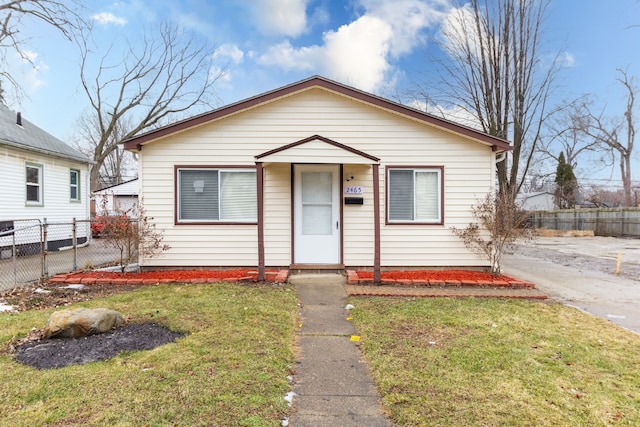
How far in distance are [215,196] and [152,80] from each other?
24.9m

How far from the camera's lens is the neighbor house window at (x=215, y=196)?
8086 millimetres

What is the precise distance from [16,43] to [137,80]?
14.2 metres

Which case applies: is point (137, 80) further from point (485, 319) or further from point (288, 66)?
point (485, 319)

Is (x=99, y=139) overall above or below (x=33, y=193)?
above

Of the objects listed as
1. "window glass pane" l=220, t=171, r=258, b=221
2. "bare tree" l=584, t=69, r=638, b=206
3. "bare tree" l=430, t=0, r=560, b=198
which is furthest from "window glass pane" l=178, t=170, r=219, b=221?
"bare tree" l=584, t=69, r=638, b=206

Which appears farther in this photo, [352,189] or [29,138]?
[29,138]

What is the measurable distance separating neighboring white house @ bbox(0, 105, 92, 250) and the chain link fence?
0.16 feet

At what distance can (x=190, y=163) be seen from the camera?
8055mm

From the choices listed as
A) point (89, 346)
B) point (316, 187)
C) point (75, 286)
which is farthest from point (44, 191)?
point (89, 346)

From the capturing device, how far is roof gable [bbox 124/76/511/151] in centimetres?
785

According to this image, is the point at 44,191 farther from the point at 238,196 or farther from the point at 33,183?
the point at 238,196

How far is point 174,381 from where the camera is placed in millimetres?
3092

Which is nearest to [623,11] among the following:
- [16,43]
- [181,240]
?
[181,240]

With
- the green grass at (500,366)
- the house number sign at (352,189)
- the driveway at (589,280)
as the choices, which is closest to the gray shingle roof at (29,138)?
the house number sign at (352,189)
